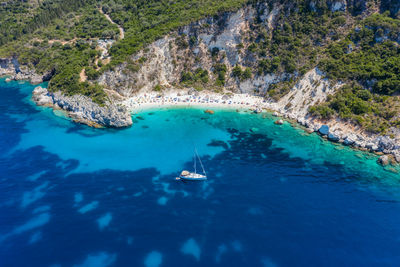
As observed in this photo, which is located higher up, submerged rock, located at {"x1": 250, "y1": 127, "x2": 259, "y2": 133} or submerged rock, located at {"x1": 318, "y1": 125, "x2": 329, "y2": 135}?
submerged rock, located at {"x1": 318, "y1": 125, "x2": 329, "y2": 135}

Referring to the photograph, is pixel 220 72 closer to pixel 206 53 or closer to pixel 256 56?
pixel 206 53

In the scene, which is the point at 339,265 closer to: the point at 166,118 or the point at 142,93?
the point at 166,118

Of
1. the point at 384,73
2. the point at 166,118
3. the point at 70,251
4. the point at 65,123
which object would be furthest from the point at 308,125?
the point at 65,123

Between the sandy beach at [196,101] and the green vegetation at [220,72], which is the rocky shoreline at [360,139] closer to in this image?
the sandy beach at [196,101]

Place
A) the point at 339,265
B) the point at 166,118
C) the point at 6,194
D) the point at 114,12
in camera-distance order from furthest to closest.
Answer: the point at 114,12, the point at 166,118, the point at 6,194, the point at 339,265

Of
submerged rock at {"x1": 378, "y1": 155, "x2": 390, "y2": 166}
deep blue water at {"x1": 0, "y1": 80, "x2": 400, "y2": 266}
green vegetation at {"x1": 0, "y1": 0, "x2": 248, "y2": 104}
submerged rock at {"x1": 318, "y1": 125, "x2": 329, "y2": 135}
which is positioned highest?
green vegetation at {"x1": 0, "y1": 0, "x2": 248, "y2": 104}

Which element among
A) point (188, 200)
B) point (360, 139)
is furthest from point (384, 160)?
point (188, 200)

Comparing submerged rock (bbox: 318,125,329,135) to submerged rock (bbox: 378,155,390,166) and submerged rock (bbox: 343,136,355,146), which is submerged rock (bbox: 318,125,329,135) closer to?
submerged rock (bbox: 343,136,355,146)

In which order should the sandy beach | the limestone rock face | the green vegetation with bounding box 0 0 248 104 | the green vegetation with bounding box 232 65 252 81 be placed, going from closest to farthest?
the limestone rock face < the sandy beach < the green vegetation with bounding box 0 0 248 104 < the green vegetation with bounding box 232 65 252 81

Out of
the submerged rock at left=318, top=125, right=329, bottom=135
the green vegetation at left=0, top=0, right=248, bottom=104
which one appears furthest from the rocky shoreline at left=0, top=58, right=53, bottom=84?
the submerged rock at left=318, top=125, right=329, bottom=135
